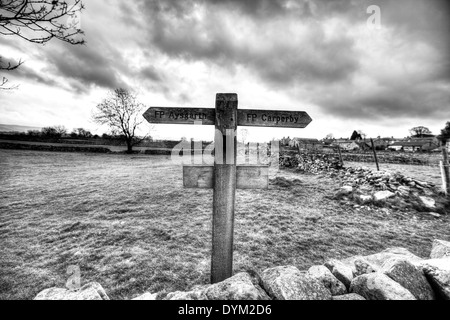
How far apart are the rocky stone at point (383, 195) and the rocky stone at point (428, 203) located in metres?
0.78

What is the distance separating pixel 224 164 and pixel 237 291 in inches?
48.0

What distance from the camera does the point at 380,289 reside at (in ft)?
5.27

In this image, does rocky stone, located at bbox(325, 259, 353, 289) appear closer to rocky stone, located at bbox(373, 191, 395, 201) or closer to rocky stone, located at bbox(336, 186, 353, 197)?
rocky stone, located at bbox(373, 191, 395, 201)

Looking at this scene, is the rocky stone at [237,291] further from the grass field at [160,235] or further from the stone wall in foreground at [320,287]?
the grass field at [160,235]

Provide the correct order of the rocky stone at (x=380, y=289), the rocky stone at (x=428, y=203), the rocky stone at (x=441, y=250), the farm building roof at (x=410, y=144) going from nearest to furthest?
the rocky stone at (x=380, y=289), the rocky stone at (x=441, y=250), the rocky stone at (x=428, y=203), the farm building roof at (x=410, y=144)

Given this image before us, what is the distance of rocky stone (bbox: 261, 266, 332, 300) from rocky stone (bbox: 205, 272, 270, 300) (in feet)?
0.30

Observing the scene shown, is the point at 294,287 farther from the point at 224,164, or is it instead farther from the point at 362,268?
the point at 224,164

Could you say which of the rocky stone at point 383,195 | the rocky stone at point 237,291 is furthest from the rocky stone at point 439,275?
the rocky stone at point 383,195

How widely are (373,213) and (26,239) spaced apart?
8859 mm

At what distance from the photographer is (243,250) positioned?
12.3 ft

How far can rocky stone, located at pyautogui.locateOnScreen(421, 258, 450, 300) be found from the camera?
67.4 inches

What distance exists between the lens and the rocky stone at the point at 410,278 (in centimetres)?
173
